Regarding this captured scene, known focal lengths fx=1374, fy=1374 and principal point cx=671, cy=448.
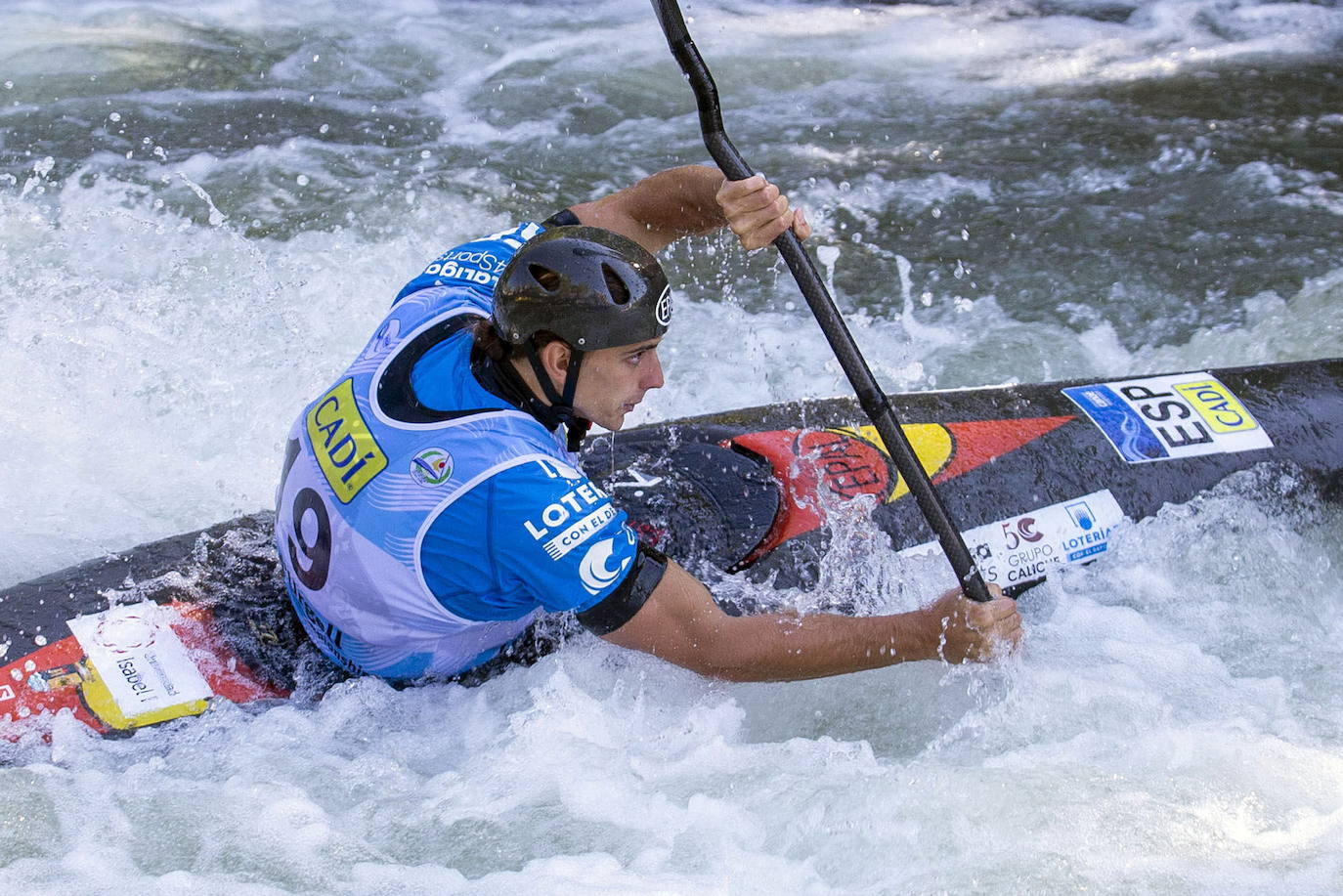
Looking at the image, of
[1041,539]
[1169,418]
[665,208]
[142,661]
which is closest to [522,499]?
[142,661]

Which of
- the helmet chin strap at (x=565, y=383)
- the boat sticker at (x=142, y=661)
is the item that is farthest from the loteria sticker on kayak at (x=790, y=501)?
the helmet chin strap at (x=565, y=383)

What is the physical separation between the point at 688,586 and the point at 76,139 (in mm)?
5576

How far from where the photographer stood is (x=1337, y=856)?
9.51 feet

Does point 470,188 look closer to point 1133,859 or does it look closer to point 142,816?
point 142,816

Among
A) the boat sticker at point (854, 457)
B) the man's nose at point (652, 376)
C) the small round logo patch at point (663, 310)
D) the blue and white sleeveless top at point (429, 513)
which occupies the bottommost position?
the boat sticker at point (854, 457)

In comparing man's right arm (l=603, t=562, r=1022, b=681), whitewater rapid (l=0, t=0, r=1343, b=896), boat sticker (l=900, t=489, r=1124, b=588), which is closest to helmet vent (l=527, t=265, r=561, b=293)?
man's right arm (l=603, t=562, r=1022, b=681)

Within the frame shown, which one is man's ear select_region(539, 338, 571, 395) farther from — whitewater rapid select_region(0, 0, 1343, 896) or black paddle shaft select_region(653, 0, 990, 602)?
whitewater rapid select_region(0, 0, 1343, 896)

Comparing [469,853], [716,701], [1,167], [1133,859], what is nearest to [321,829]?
[469,853]

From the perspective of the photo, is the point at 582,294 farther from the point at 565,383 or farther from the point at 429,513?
the point at 429,513

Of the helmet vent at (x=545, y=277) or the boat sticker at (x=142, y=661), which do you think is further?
the boat sticker at (x=142, y=661)

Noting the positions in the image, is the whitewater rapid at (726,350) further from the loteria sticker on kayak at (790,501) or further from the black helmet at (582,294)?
the black helmet at (582,294)

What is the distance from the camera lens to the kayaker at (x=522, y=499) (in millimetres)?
2580

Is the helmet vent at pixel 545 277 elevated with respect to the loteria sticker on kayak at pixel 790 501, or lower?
elevated

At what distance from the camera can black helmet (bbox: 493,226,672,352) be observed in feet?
8.54
